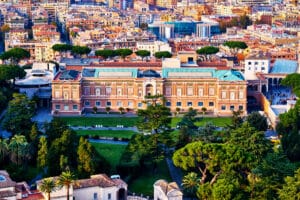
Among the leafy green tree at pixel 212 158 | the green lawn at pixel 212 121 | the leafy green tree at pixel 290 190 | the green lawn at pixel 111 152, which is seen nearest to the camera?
the leafy green tree at pixel 290 190

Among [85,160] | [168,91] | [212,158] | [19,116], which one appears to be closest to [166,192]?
[212,158]

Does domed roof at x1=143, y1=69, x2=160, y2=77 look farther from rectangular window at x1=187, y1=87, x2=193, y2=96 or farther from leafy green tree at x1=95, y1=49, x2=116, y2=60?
leafy green tree at x1=95, y1=49, x2=116, y2=60

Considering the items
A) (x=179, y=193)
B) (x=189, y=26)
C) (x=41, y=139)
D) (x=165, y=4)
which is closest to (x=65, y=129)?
(x=41, y=139)

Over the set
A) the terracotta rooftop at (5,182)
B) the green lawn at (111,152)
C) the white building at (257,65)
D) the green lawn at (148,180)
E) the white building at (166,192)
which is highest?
the white building at (257,65)

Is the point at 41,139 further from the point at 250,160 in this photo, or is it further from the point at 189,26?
the point at 189,26

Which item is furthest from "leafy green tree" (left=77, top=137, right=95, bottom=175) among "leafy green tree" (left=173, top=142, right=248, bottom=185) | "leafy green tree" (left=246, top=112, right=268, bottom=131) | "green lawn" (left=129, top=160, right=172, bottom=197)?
"leafy green tree" (left=246, top=112, right=268, bottom=131)

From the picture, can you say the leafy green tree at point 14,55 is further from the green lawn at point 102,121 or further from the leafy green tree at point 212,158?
the leafy green tree at point 212,158

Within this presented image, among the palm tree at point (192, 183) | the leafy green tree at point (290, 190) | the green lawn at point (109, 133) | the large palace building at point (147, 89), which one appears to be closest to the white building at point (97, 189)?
the palm tree at point (192, 183)
